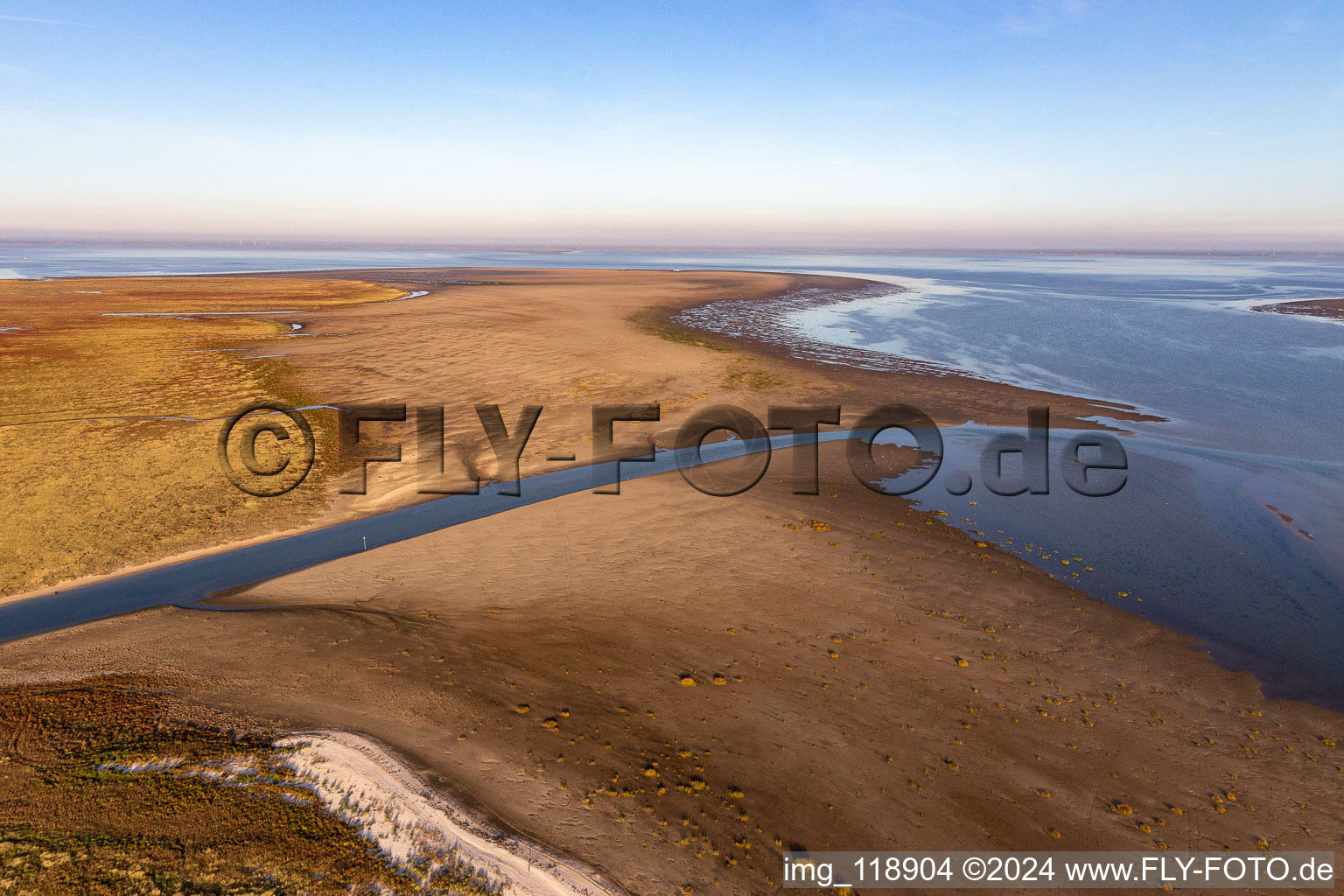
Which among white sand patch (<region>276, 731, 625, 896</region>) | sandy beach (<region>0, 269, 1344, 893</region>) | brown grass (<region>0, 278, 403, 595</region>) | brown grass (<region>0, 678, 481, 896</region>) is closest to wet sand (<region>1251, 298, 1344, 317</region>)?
sandy beach (<region>0, 269, 1344, 893</region>)

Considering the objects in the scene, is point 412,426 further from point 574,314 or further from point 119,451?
point 574,314

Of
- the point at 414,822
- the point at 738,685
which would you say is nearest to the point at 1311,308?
the point at 738,685

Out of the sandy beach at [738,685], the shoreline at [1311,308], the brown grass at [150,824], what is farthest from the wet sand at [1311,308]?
the brown grass at [150,824]

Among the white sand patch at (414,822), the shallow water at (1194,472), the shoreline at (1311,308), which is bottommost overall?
the white sand patch at (414,822)

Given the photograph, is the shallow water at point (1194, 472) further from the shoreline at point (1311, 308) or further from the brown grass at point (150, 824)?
the brown grass at point (150, 824)

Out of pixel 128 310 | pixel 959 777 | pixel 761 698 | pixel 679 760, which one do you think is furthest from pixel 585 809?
pixel 128 310

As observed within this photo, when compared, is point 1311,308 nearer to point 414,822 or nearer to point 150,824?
point 414,822
